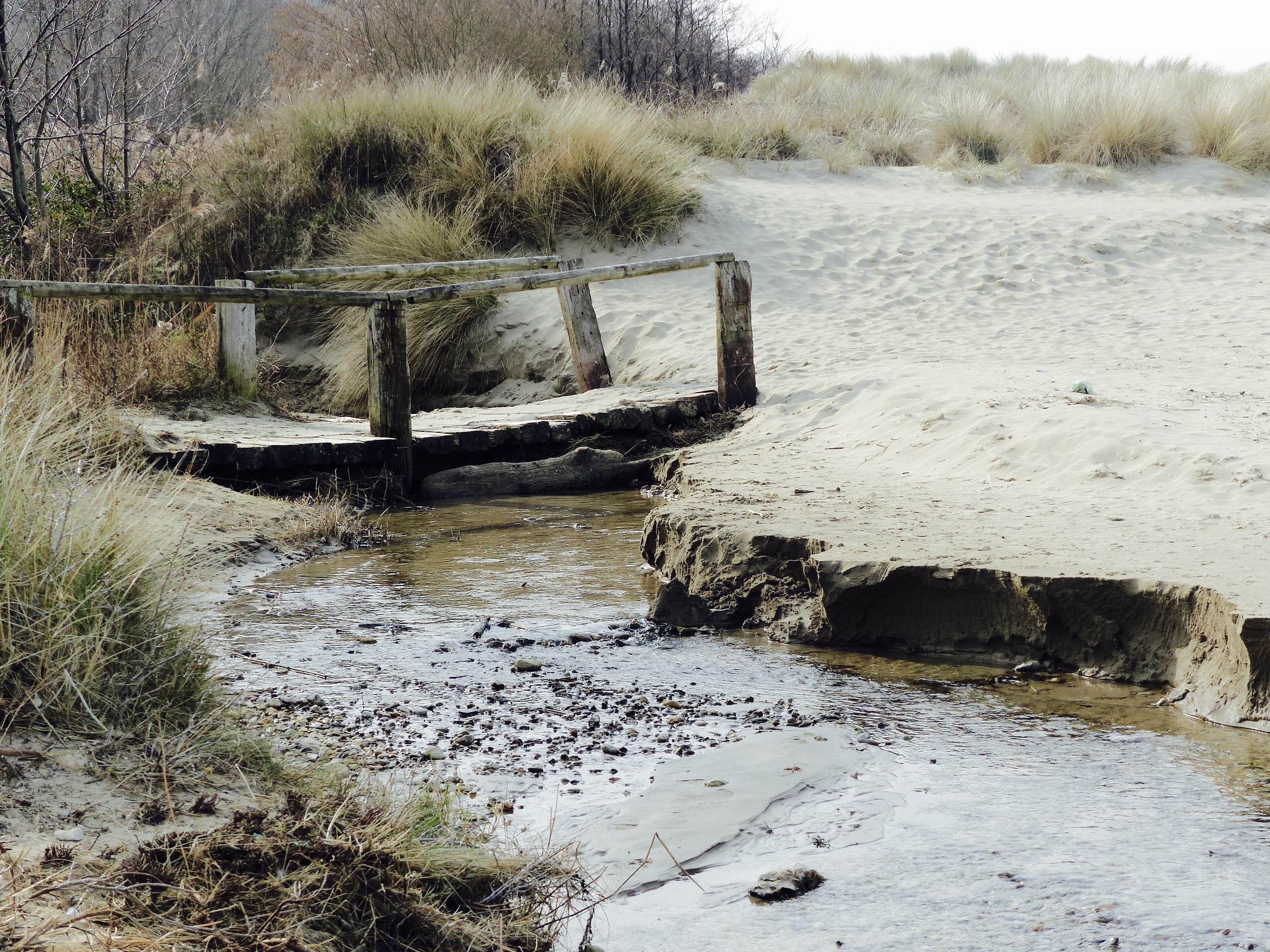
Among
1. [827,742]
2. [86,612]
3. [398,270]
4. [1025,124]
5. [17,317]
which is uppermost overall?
[1025,124]

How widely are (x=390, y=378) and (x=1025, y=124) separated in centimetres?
1100

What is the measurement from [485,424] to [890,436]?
236cm

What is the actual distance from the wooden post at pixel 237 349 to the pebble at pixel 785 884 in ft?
19.3

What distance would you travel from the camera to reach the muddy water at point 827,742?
2.25 m

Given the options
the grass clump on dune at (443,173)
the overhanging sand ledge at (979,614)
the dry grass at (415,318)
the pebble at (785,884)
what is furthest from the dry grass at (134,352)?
the pebble at (785,884)

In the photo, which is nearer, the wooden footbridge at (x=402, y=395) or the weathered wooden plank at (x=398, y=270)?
the wooden footbridge at (x=402, y=395)

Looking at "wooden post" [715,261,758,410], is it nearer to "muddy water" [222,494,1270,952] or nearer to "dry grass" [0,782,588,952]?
"muddy water" [222,494,1270,952]

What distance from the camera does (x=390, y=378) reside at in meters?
6.40

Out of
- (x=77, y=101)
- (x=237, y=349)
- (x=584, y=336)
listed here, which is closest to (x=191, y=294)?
(x=237, y=349)

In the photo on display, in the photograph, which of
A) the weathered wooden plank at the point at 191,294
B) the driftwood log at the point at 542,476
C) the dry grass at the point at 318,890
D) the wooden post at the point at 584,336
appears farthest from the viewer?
the wooden post at the point at 584,336

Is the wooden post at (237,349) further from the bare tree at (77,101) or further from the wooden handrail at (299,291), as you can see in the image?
the bare tree at (77,101)

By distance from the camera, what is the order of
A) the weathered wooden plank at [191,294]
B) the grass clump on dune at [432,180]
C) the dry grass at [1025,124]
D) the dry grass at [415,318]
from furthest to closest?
the dry grass at [1025,124] → the grass clump on dune at [432,180] → the dry grass at [415,318] → the weathered wooden plank at [191,294]

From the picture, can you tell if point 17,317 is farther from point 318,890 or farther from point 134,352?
point 318,890

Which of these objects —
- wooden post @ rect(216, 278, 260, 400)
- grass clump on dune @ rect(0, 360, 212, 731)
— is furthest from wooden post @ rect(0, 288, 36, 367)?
grass clump on dune @ rect(0, 360, 212, 731)
